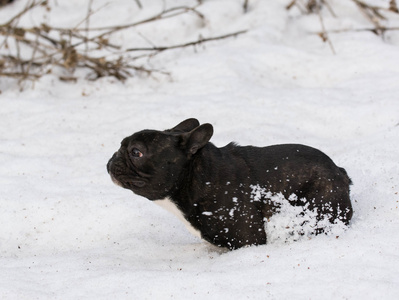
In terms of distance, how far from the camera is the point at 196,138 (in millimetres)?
4254

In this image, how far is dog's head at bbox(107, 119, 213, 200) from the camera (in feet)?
13.9

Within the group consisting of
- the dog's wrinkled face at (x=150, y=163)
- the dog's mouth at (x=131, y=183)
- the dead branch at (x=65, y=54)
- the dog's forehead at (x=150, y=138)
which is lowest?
the dead branch at (x=65, y=54)

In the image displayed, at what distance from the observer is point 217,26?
9.29 m

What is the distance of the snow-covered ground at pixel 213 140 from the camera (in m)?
3.77

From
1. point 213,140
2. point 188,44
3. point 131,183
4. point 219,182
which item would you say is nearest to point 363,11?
point 188,44

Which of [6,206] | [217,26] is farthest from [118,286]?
[217,26]

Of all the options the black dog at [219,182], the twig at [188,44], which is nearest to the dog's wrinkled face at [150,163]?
the black dog at [219,182]

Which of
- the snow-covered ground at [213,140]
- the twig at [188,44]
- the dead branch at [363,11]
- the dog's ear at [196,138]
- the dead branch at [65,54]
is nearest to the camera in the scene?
the snow-covered ground at [213,140]

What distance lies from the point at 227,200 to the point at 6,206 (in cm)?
224

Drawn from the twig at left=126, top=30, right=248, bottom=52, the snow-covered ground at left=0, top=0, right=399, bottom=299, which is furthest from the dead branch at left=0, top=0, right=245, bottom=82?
the snow-covered ground at left=0, top=0, right=399, bottom=299

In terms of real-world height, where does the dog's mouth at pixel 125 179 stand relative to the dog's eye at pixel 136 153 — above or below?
below

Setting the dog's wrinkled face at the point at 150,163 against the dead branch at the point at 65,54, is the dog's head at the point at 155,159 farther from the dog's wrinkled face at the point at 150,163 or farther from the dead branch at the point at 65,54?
the dead branch at the point at 65,54

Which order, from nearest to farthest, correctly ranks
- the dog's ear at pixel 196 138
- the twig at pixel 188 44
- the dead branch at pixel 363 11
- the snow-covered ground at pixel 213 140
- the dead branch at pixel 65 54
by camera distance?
the snow-covered ground at pixel 213 140 → the dog's ear at pixel 196 138 → the dead branch at pixel 65 54 → the twig at pixel 188 44 → the dead branch at pixel 363 11

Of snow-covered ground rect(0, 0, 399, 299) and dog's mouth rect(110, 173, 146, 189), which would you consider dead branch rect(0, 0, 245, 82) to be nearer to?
snow-covered ground rect(0, 0, 399, 299)
